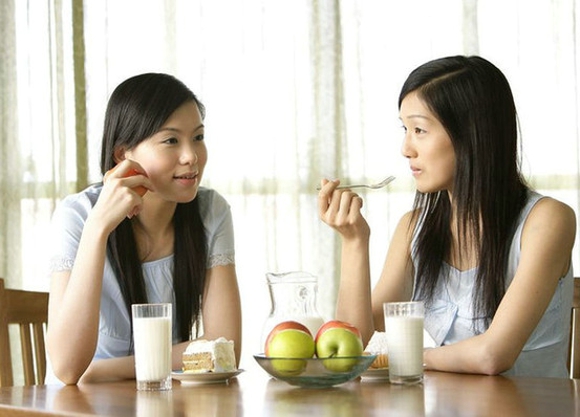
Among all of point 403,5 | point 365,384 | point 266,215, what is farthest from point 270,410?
point 403,5

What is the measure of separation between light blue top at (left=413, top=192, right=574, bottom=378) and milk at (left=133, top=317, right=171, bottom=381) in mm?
719

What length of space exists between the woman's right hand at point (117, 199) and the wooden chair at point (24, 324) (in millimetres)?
298

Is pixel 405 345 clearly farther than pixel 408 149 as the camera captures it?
No

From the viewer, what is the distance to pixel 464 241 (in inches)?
87.5

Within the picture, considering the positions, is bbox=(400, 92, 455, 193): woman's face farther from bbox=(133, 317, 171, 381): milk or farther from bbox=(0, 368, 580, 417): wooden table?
bbox=(133, 317, 171, 381): milk

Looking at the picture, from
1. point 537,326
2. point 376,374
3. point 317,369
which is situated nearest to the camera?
point 317,369

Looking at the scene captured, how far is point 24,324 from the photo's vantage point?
86.4 inches

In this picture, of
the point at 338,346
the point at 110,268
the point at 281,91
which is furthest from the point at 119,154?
the point at 281,91

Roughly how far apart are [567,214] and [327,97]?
2.02m

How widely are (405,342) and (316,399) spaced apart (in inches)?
9.1

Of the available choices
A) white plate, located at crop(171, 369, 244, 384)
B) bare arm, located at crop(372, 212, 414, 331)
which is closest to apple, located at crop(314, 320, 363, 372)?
white plate, located at crop(171, 369, 244, 384)

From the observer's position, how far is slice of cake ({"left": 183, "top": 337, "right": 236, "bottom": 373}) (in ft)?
5.80

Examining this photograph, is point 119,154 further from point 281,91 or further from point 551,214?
point 281,91

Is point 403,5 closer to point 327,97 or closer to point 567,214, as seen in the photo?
point 327,97
